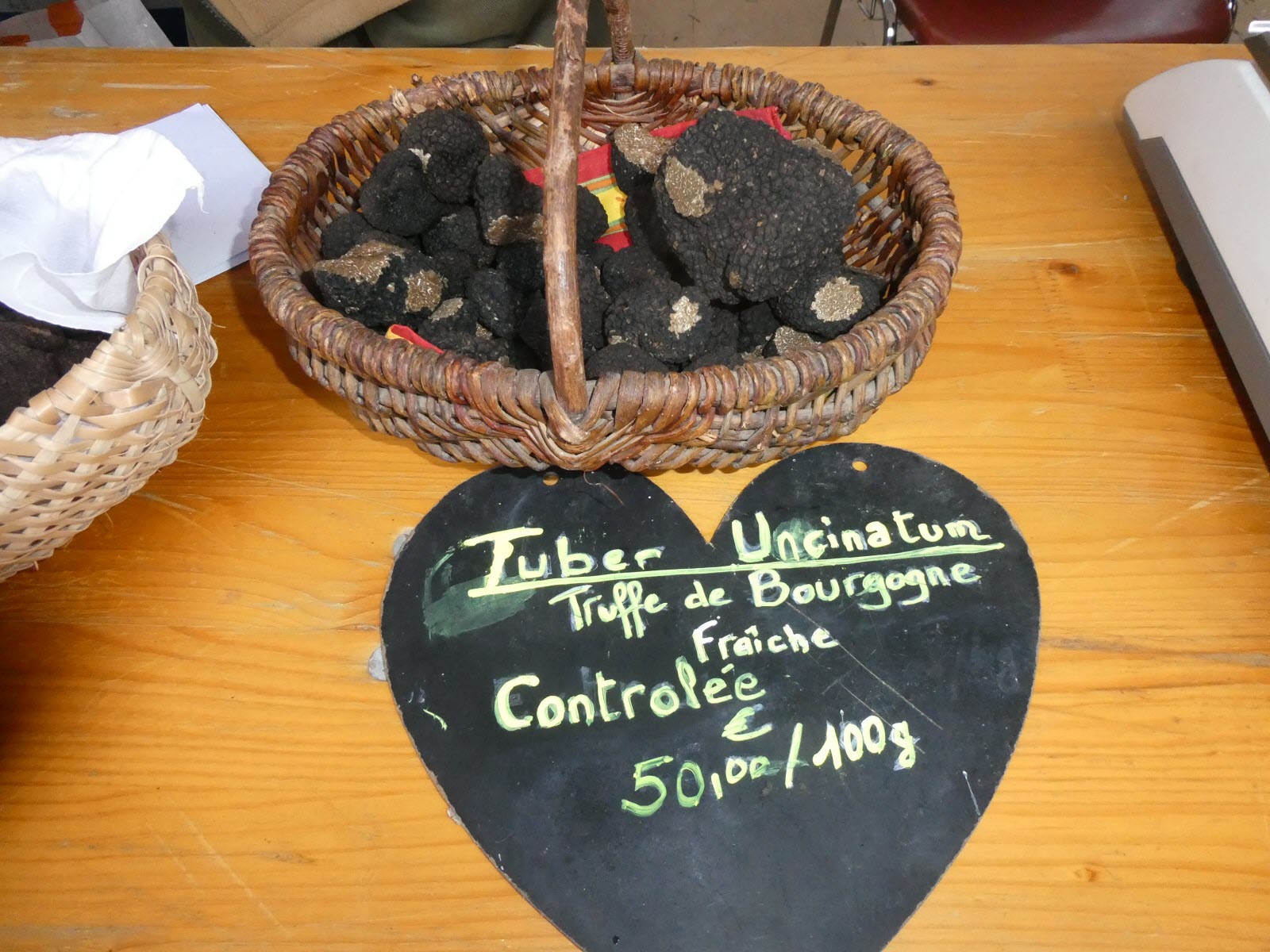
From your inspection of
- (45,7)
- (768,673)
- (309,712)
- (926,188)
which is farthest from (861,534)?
(45,7)

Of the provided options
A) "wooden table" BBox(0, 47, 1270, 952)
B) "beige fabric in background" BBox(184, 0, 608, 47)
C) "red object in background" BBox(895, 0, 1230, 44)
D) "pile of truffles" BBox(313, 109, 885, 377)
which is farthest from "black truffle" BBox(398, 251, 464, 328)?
"red object in background" BBox(895, 0, 1230, 44)

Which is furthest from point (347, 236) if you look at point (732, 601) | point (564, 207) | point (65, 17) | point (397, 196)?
point (65, 17)

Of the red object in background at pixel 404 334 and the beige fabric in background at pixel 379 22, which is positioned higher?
the beige fabric in background at pixel 379 22

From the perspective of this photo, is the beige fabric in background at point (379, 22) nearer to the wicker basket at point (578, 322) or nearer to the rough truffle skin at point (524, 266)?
the wicker basket at point (578, 322)

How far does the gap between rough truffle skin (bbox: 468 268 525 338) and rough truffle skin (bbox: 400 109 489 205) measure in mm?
108

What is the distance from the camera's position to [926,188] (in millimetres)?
646

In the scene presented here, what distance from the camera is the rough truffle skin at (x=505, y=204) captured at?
0.69 metres

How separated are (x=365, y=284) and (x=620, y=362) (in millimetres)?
211

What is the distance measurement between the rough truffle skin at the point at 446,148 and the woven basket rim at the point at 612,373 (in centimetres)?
6

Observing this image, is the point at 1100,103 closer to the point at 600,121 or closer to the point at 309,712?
the point at 600,121

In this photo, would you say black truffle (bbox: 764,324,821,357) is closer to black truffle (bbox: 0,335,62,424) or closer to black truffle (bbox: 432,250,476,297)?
black truffle (bbox: 432,250,476,297)

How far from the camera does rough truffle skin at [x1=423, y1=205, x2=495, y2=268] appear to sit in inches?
28.3

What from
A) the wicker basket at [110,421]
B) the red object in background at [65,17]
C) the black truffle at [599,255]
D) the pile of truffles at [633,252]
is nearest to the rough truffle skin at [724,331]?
the pile of truffles at [633,252]

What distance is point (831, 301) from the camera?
629 mm
